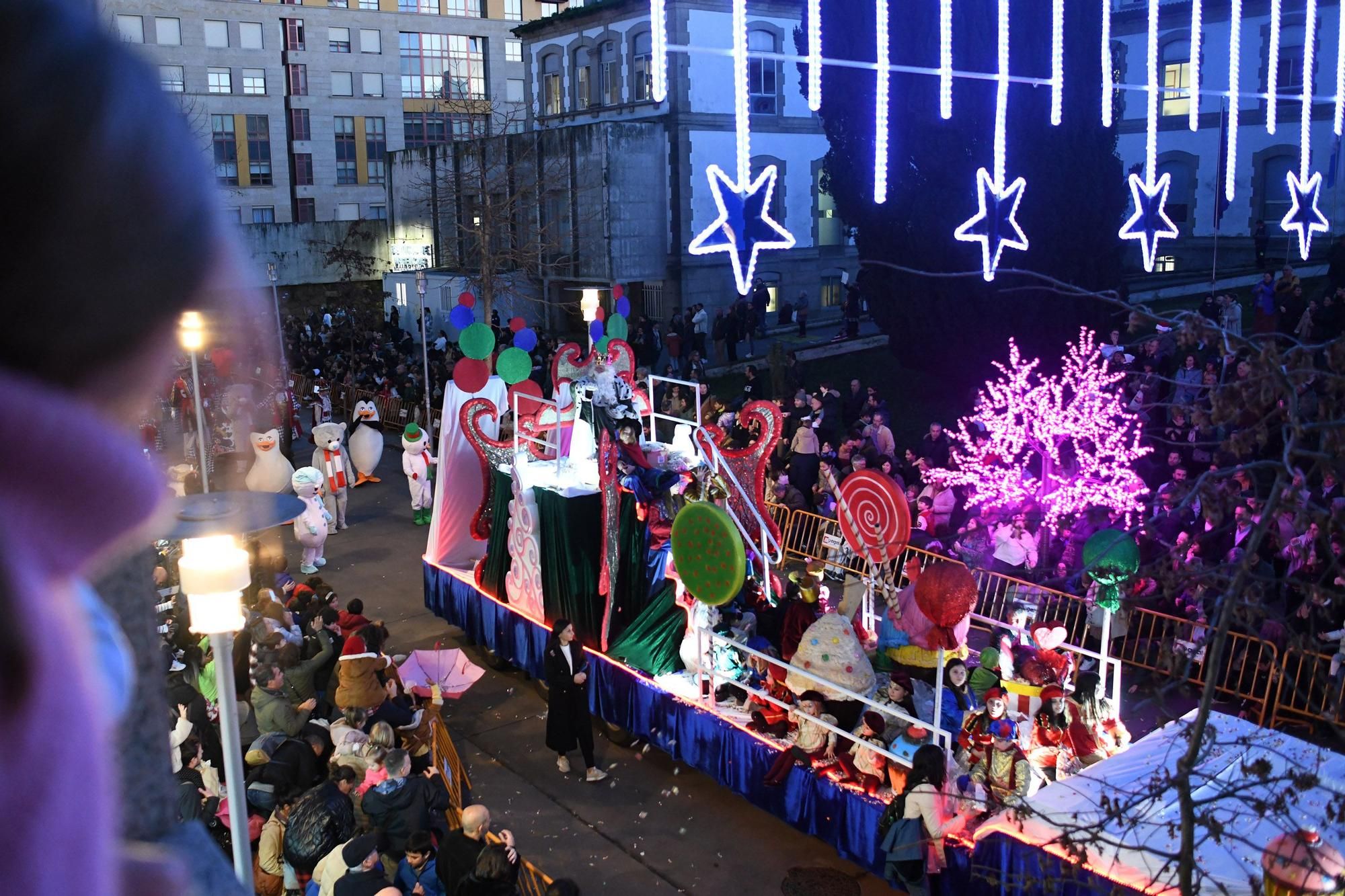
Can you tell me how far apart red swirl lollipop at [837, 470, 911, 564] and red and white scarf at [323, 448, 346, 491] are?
10.2 m

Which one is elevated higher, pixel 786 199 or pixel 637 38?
pixel 637 38

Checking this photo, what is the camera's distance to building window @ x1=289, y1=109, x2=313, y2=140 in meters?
47.8

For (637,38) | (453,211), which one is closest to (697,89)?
(637,38)

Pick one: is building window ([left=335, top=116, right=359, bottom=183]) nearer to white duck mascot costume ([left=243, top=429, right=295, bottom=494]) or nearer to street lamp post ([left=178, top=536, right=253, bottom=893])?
white duck mascot costume ([left=243, top=429, right=295, bottom=494])

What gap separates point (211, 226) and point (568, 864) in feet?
28.4

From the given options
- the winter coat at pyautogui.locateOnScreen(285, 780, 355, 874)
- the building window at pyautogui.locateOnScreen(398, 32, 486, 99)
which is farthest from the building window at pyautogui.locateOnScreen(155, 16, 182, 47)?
the winter coat at pyautogui.locateOnScreen(285, 780, 355, 874)

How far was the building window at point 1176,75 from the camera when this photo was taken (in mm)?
29156

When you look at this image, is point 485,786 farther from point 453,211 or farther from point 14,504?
point 453,211

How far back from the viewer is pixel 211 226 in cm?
62

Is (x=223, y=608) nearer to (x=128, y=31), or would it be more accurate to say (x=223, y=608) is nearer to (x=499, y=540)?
(x=128, y=31)

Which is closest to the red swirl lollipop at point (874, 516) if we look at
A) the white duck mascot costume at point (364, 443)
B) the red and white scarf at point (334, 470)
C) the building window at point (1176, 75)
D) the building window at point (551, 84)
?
the red and white scarf at point (334, 470)

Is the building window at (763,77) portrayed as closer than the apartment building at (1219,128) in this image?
No

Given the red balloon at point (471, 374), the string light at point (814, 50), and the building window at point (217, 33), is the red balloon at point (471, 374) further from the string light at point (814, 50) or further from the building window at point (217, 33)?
the building window at point (217, 33)

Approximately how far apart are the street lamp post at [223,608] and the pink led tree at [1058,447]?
9.65 meters
